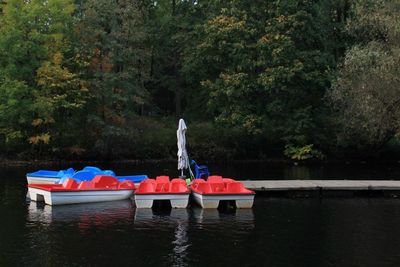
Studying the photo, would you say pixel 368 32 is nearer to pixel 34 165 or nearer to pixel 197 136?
pixel 197 136

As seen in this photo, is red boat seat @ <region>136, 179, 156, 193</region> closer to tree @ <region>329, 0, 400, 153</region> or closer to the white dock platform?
the white dock platform

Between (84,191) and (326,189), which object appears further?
(326,189)

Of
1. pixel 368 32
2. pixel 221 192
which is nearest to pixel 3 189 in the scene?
pixel 221 192

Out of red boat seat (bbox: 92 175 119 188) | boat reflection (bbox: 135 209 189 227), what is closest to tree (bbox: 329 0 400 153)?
boat reflection (bbox: 135 209 189 227)

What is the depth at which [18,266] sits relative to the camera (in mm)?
13828

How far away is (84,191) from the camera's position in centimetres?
2325

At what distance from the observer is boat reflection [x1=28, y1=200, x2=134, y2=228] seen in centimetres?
1964

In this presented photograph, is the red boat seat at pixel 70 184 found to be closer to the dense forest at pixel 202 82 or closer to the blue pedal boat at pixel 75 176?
the blue pedal boat at pixel 75 176

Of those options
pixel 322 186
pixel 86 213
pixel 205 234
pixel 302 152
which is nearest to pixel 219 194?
pixel 205 234

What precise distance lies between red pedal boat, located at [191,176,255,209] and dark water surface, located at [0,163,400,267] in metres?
0.46

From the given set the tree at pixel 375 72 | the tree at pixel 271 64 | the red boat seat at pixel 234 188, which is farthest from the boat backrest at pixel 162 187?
the tree at pixel 271 64

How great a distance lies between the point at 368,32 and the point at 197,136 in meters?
17.6

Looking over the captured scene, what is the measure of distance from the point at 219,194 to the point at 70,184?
21.5 feet

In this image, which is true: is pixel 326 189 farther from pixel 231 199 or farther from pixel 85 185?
pixel 85 185
